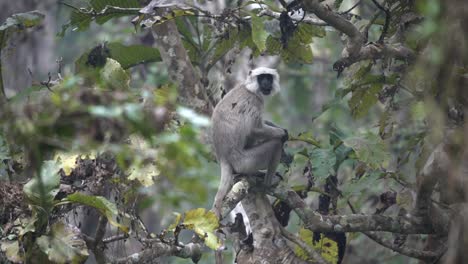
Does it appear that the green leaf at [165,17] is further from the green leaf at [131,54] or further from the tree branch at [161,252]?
the tree branch at [161,252]

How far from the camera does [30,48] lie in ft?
36.2

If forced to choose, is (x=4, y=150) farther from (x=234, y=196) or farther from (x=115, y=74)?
(x=234, y=196)

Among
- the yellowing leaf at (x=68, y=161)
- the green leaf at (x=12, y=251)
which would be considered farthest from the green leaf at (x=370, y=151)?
the green leaf at (x=12, y=251)

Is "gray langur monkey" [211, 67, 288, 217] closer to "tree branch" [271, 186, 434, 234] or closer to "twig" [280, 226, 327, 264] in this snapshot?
"twig" [280, 226, 327, 264]

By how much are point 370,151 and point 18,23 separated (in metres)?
2.81

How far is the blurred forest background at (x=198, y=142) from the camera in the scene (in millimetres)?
2764

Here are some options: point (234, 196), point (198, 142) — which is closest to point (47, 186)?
point (198, 142)

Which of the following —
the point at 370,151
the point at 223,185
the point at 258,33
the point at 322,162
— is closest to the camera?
the point at 258,33

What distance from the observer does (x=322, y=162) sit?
597 cm

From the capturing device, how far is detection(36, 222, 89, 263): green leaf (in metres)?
4.26

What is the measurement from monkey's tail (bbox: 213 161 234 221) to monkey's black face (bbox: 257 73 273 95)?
1003 millimetres

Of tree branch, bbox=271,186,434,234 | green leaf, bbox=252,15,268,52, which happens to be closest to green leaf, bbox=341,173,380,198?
tree branch, bbox=271,186,434,234

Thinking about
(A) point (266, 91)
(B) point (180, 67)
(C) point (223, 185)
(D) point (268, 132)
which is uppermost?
(B) point (180, 67)

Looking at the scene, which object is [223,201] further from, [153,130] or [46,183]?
[153,130]
